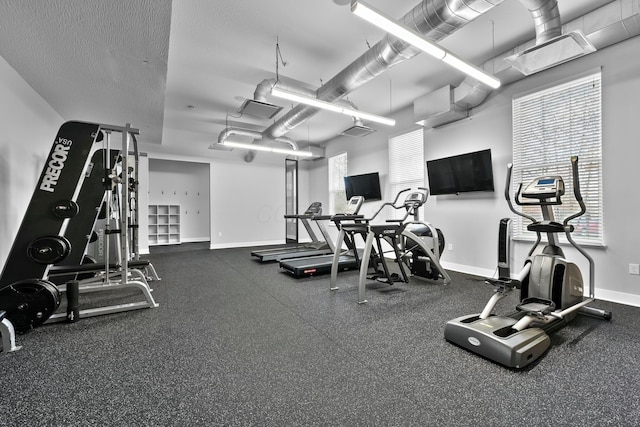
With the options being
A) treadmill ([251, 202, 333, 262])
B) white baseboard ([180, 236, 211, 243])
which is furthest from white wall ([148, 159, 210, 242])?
treadmill ([251, 202, 333, 262])

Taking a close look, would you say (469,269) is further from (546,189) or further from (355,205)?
(546,189)

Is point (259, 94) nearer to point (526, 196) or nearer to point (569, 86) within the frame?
point (526, 196)

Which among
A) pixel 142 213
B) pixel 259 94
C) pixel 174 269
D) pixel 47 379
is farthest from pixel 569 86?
pixel 142 213

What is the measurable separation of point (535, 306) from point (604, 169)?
243cm

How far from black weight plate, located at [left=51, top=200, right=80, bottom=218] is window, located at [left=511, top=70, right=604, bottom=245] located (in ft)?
19.1

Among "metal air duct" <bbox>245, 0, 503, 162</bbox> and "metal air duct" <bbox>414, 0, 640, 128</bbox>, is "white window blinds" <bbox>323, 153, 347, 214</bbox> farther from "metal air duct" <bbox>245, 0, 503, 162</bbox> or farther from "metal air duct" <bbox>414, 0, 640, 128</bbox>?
"metal air duct" <bbox>414, 0, 640, 128</bbox>

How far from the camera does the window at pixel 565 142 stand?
3621 mm

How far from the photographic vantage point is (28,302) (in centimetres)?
257

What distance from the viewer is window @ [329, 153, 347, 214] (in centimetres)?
862

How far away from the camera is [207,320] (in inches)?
115

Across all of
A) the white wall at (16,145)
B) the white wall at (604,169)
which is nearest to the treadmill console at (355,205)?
the white wall at (604,169)

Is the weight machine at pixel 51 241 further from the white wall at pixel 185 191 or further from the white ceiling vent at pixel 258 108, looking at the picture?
the white wall at pixel 185 191

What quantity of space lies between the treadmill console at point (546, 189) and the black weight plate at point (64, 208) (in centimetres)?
462

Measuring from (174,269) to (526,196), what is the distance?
5.85 meters
